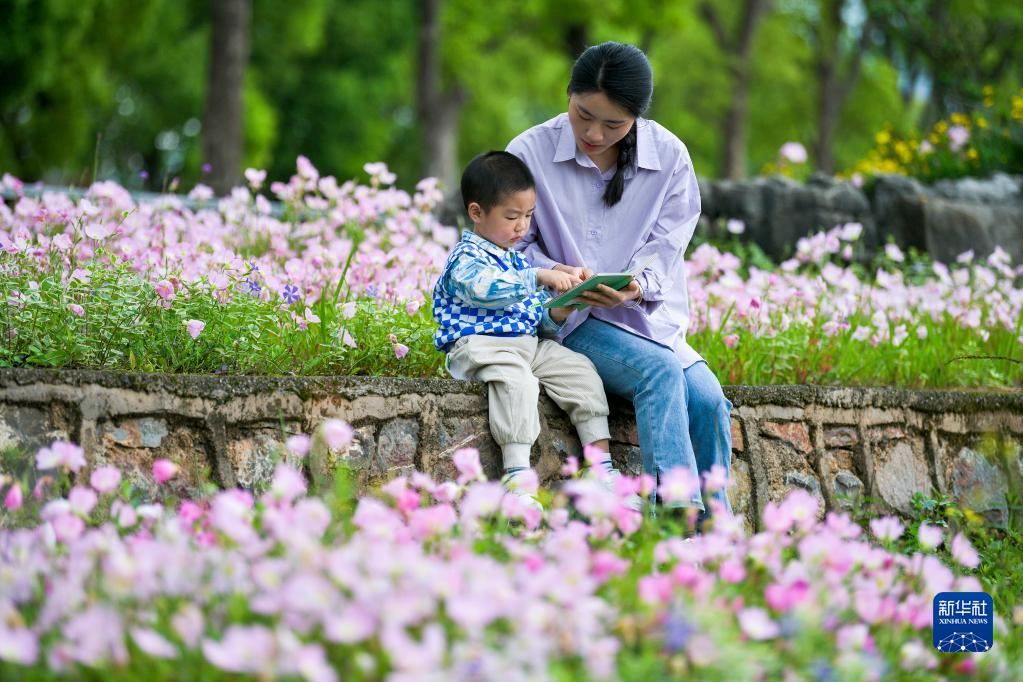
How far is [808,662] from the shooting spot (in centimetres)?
205

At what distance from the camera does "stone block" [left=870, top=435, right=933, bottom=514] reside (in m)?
4.36

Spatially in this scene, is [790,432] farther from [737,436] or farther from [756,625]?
[756,625]

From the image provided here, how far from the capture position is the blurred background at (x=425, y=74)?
1384 centimetres

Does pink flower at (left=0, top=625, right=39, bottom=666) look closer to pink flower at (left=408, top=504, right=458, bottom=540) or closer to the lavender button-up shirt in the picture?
pink flower at (left=408, top=504, right=458, bottom=540)

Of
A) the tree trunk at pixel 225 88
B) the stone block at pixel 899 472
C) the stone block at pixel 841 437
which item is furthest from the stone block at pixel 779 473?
the tree trunk at pixel 225 88

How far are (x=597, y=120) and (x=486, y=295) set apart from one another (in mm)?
689

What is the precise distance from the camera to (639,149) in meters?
3.92

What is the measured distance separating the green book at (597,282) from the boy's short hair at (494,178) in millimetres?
357

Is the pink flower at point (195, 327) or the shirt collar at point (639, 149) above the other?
the shirt collar at point (639, 149)

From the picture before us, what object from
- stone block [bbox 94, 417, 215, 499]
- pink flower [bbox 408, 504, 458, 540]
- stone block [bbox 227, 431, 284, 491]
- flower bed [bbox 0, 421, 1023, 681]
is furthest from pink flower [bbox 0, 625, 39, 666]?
stone block [bbox 227, 431, 284, 491]

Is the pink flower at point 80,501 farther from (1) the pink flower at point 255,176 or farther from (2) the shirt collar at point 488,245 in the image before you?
(1) the pink flower at point 255,176

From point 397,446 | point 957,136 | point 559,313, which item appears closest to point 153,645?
point 397,446

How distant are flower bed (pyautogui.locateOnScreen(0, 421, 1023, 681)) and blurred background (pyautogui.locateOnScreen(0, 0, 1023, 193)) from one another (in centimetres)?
822

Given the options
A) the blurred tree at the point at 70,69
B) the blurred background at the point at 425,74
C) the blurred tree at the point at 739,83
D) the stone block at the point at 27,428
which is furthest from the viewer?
the blurred tree at the point at 739,83
